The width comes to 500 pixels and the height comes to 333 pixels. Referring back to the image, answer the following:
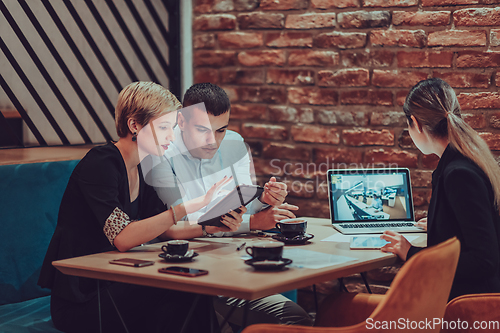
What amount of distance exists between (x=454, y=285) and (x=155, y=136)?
3.89 ft

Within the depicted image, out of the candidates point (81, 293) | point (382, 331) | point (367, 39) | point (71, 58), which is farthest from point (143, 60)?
point (382, 331)

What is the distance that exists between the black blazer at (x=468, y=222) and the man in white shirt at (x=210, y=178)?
0.59 meters

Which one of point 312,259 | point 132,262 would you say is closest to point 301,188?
point 312,259

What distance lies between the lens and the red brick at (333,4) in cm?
283

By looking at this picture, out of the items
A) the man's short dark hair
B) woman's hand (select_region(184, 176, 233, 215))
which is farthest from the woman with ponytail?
the man's short dark hair

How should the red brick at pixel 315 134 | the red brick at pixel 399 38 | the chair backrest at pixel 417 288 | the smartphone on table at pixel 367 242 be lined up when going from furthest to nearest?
the red brick at pixel 315 134 < the red brick at pixel 399 38 < the smartphone on table at pixel 367 242 < the chair backrest at pixel 417 288

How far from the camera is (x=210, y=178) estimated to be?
2438mm

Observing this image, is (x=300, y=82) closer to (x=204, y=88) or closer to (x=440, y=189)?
(x=204, y=88)

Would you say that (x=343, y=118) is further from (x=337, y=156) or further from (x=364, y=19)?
(x=364, y=19)

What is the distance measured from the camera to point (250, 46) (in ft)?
10.2

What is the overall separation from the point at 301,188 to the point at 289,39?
0.86 m

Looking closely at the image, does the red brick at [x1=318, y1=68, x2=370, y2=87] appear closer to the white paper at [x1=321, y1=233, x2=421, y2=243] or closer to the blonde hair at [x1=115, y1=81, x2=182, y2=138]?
the white paper at [x1=321, y1=233, x2=421, y2=243]

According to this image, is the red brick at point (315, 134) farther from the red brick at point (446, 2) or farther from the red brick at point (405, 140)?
the red brick at point (446, 2)

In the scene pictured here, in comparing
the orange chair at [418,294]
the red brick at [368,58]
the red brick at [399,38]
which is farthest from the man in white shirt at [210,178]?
the red brick at [399,38]
